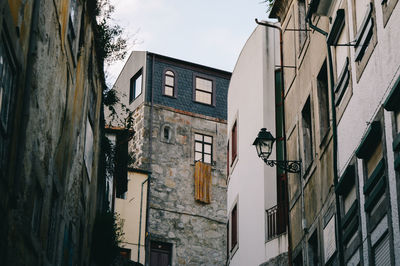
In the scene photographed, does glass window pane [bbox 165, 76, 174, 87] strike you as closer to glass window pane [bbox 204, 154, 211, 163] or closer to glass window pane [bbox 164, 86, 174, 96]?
glass window pane [bbox 164, 86, 174, 96]

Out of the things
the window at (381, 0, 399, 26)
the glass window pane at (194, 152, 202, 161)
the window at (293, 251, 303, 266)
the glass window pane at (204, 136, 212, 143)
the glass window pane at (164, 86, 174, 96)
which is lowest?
the window at (293, 251, 303, 266)

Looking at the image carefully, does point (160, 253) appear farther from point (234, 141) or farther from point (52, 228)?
point (52, 228)

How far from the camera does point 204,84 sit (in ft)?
134

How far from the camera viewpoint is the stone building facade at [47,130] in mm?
9852

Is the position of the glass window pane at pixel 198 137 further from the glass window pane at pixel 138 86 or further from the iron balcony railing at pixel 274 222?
the iron balcony railing at pixel 274 222

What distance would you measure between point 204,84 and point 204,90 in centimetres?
36

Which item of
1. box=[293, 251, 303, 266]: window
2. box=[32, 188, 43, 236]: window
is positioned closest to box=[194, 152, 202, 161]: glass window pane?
box=[293, 251, 303, 266]: window

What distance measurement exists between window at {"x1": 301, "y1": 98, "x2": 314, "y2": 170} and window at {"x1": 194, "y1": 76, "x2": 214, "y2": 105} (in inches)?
902

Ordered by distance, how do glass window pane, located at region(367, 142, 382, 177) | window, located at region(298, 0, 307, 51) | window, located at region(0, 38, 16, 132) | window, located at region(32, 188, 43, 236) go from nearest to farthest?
window, located at region(0, 38, 16, 132) → glass window pane, located at region(367, 142, 382, 177) → window, located at region(32, 188, 43, 236) → window, located at region(298, 0, 307, 51)

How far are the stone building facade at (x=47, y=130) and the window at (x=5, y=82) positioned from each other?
0.01m

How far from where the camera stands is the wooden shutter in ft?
122

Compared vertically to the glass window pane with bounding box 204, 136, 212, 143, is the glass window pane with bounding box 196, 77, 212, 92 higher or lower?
higher

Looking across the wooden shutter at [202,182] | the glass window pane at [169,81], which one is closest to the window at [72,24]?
the wooden shutter at [202,182]

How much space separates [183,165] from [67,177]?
2263cm
